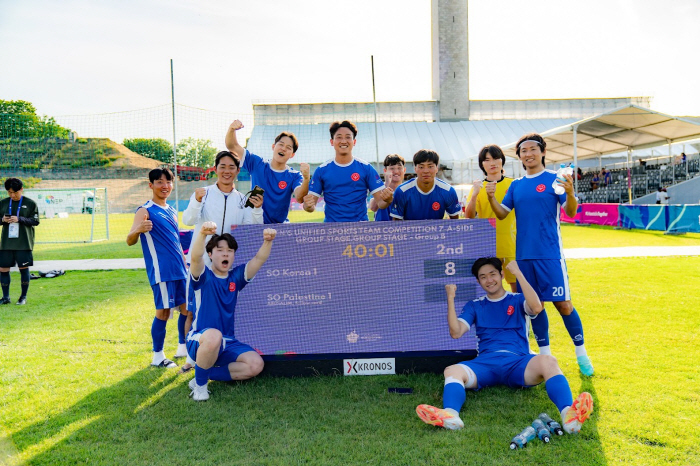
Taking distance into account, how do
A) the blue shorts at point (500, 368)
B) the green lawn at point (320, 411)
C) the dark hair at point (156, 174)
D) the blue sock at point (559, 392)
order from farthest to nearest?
the dark hair at point (156, 174)
the blue shorts at point (500, 368)
the blue sock at point (559, 392)
the green lawn at point (320, 411)

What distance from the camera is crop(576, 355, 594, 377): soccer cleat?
427 cm

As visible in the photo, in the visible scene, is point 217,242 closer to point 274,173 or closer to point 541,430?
point 274,173

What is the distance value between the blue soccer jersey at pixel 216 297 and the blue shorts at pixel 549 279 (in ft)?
8.25

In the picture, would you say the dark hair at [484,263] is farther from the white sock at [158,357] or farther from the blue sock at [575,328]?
the white sock at [158,357]

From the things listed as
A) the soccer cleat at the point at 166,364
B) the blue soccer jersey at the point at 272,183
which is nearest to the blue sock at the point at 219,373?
the soccer cleat at the point at 166,364

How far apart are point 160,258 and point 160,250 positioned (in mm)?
86

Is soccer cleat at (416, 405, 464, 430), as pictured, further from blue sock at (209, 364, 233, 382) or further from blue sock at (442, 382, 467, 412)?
blue sock at (209, 364, 233, 382)

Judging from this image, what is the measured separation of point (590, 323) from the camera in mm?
5992

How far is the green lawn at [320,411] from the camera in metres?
3.02

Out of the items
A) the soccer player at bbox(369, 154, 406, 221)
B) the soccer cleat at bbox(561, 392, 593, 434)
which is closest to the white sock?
the soccer player at bbox(369, 154, 406, 221)

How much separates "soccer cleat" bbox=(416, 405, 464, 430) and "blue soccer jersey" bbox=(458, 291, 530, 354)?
85 centimetres

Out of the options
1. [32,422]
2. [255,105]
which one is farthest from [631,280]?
[255,105]

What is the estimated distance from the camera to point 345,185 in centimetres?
492

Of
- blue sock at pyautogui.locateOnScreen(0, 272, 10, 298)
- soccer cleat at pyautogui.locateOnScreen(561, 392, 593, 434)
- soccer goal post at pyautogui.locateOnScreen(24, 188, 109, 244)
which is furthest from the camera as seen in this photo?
soccer goal post at pyautogui.locateOnScreen(24, 188, 109, 244)
